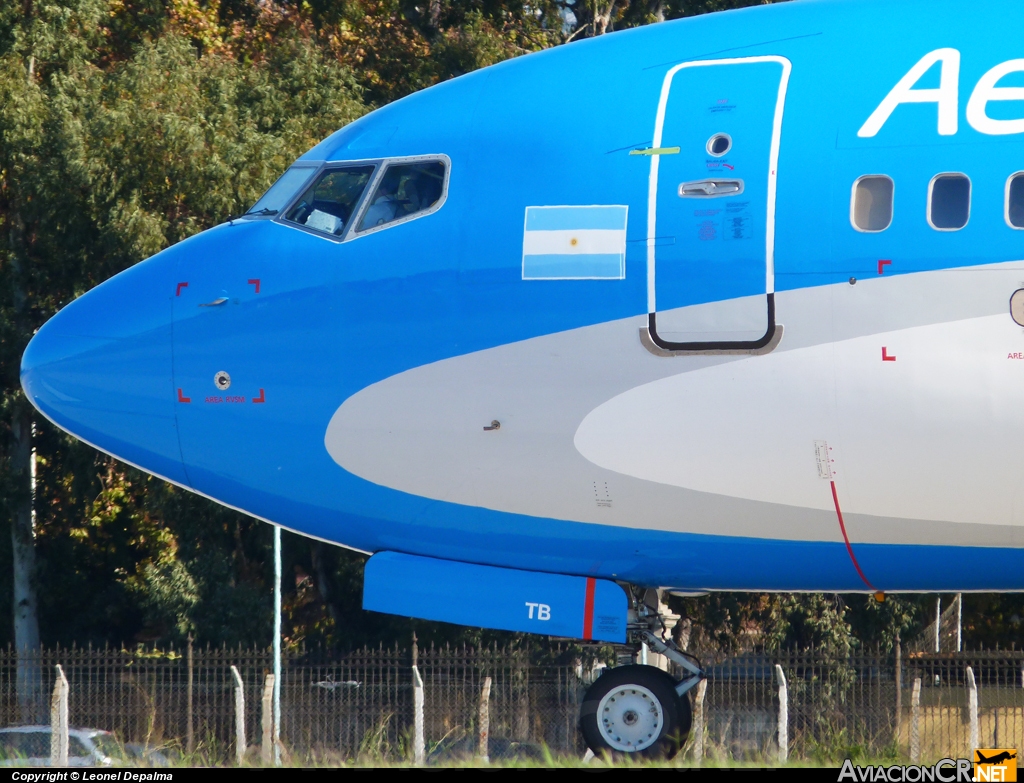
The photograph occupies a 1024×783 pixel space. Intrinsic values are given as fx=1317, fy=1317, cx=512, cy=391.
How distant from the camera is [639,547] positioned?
934 cm

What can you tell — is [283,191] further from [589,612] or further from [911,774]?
[911,774]

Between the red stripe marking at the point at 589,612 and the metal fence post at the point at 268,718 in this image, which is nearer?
the red stripe marking at the point at 589,612

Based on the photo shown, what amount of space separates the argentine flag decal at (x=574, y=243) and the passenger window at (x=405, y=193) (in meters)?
0.89

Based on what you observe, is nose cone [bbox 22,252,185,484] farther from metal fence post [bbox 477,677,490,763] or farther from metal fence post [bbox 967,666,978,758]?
metal fence post [bbox 967,666,978,758]

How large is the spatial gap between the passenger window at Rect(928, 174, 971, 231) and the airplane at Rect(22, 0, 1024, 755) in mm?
23

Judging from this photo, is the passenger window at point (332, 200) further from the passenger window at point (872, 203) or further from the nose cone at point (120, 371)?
the passenger window at point (872, 203)

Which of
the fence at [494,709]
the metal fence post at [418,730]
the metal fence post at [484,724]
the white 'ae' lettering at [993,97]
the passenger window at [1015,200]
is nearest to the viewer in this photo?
the passenger window at [1015,200]

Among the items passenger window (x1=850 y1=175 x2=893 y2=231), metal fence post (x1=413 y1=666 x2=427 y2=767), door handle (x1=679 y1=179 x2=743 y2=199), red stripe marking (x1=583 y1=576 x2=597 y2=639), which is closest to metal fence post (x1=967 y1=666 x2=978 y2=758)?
metal fence post (x1=413 y1=666 x2=427 y2=767)

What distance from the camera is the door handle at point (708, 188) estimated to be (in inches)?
348

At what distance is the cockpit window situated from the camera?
33.6 feet

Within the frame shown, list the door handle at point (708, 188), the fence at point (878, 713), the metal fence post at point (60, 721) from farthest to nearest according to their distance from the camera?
the fence at point (878, 713) → the metal fence post at point (60, 721) → the door handle at point (708, 188)

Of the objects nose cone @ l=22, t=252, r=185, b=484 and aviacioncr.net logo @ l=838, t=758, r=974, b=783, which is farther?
nose cone @ l=22, t=252, r=185, b=484

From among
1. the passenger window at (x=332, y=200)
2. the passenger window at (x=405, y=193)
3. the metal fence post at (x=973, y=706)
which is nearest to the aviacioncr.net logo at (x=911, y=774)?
the passenger window at (x=405, y=193)

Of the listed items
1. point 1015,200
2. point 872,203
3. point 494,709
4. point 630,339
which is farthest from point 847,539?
point 494,709
